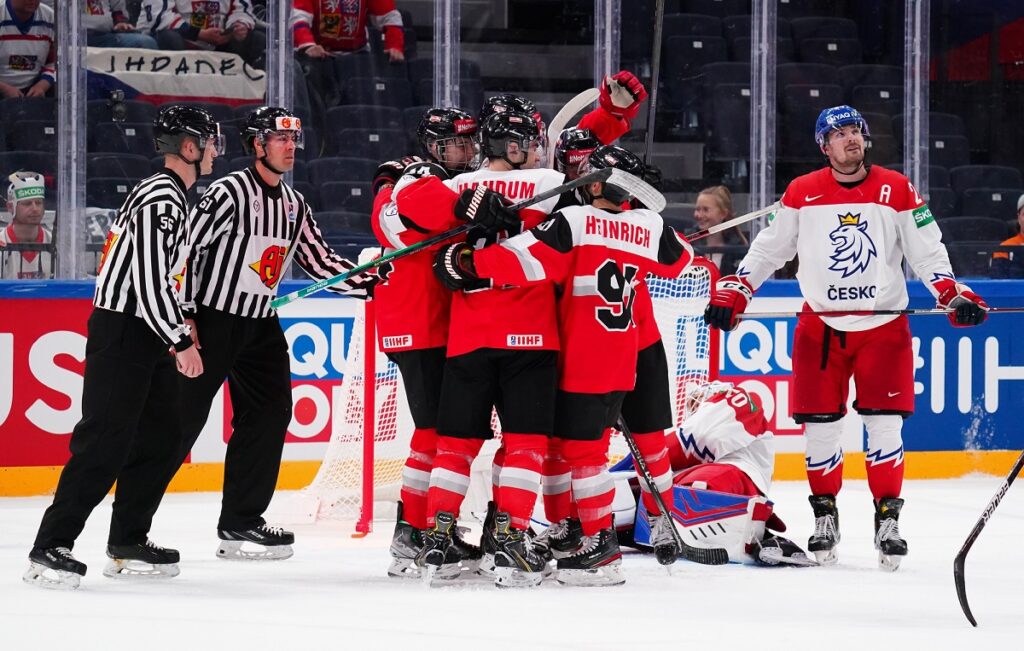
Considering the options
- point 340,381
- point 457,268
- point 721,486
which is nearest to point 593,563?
point 721,486

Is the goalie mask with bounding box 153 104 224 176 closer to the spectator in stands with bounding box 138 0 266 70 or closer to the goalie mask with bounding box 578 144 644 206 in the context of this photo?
the goalie mask with bounding box 578 144 644 206

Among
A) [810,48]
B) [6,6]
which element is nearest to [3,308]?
[6,6]

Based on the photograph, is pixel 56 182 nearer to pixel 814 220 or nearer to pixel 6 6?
pixel 6 6

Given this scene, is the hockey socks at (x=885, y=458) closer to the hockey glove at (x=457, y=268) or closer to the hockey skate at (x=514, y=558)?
the hockey skate at (x=514, y=558)

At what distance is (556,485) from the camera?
3.71 m

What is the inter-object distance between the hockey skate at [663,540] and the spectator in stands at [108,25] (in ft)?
10.3

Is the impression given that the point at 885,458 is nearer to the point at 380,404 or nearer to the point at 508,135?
the point at 508,135

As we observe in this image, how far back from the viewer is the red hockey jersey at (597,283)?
349cm

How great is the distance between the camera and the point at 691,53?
6.52 metres

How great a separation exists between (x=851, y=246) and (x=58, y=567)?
7.62 ft

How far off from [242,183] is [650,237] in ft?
3.89

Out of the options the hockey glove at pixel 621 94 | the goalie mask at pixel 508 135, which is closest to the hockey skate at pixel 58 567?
the goalie mask at pixel 508 135

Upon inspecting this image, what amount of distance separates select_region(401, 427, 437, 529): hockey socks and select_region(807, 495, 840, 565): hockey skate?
1.15m

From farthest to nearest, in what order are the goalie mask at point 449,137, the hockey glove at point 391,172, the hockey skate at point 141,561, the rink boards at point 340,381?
the rink boards at point 340,381 → the hockey glove at point 391,172 → the goalie mask at point 449,137 → the hockey skate at point 141,561
